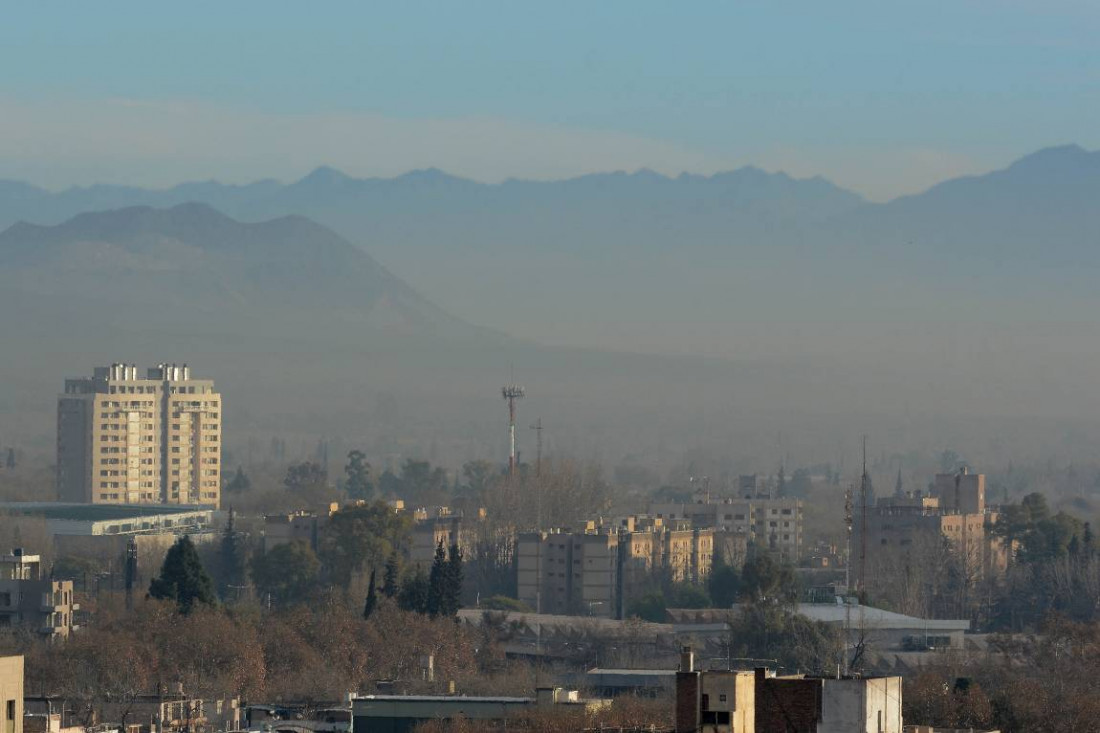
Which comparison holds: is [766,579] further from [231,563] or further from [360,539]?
[231,563]

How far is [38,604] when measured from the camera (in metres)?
109

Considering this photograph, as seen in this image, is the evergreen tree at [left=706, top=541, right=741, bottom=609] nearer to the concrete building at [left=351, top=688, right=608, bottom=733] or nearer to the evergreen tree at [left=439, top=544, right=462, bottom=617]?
the evergreen tree at [left=439, top=544, right=462, bottom=617]

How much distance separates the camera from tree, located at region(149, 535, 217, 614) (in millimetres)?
105750

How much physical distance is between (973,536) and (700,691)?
127 meters

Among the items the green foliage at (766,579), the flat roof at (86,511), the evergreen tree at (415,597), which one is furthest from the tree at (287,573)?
the flat roof at (86,511)

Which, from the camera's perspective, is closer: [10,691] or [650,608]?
[10,691]

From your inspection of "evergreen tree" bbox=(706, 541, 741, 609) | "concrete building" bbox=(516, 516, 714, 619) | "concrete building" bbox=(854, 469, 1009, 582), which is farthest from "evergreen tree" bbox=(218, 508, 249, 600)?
"concrete building" bbox=(854, 469, 1009, 582)

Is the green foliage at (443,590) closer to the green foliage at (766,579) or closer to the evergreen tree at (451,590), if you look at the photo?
the evergreen tree at (451,590)

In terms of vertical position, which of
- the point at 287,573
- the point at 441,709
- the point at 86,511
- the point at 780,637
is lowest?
the point at 441,709

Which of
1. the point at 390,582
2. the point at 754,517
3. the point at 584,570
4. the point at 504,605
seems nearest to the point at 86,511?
the point at 754,517

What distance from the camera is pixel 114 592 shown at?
123 meters

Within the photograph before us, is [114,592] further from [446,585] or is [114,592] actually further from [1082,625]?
[1082,625]

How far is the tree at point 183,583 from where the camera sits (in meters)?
106

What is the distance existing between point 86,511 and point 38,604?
7580 centimetres
